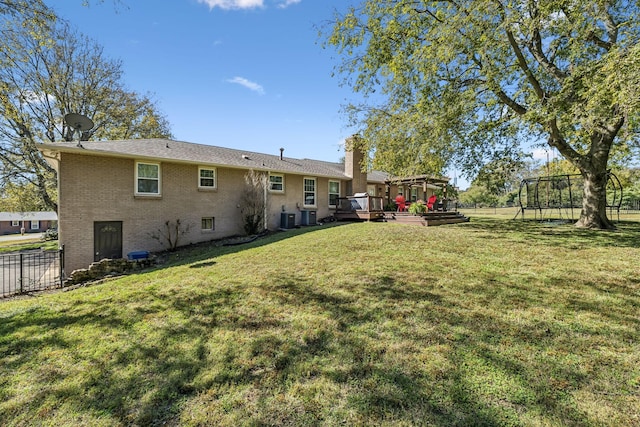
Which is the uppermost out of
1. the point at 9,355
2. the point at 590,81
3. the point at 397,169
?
the point at 590,81

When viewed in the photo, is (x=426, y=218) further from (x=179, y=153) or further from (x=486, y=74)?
(x=179, y=153)

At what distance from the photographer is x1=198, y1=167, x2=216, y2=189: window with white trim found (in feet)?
42.5

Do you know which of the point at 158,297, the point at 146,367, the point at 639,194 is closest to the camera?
the point at 146,367

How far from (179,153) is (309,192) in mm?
7503

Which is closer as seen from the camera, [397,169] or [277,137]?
[397,169]

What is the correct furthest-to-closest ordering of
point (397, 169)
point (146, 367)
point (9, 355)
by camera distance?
point (397, 169) < point (9, 355) < point (146, 367)

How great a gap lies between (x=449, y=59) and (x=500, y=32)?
179cm

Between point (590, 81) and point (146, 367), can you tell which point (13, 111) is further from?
point (590, 81)

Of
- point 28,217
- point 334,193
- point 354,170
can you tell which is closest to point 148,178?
point 334,193

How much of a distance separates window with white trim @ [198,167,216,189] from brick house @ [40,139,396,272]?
0.05 meters

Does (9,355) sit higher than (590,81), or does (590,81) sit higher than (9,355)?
(590,81)

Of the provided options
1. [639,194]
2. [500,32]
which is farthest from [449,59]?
[639,194]

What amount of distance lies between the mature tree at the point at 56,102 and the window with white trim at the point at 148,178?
8.99 m

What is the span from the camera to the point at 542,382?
8.48 ft
